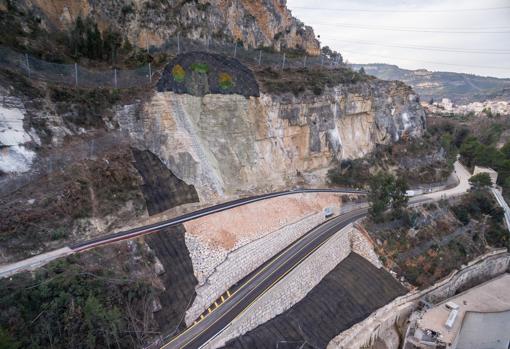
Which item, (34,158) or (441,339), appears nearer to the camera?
(34,158)

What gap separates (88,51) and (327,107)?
30.7 m

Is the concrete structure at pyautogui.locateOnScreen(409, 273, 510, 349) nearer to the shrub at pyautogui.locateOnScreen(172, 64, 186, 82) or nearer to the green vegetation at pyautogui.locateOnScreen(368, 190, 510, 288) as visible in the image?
the green vegetation at pyautogui.locateOnScreen(368, 190, 510, 288)

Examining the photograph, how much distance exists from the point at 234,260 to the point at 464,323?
20.6 m

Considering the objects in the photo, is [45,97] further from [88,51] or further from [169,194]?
[169,194]

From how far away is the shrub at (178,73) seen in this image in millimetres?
35037

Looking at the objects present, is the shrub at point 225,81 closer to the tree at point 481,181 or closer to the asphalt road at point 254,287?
the asphalt road at point 254,287

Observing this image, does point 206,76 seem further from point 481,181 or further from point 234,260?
point 481,181

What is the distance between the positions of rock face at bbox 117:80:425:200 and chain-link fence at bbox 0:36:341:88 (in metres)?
3.26

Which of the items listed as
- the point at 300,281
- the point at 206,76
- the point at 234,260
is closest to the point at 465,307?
the point at 300,281

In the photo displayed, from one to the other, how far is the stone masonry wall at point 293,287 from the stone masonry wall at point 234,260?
2619mm

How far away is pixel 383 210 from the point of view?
3616cm

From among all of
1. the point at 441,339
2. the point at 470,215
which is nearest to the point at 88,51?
the point at 441,339

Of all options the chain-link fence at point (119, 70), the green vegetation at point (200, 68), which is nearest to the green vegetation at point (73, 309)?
the chain-link fence at point (119, 70)

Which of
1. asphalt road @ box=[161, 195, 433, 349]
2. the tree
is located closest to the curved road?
asphalt road @ box=[161, 195, 433, 349]
